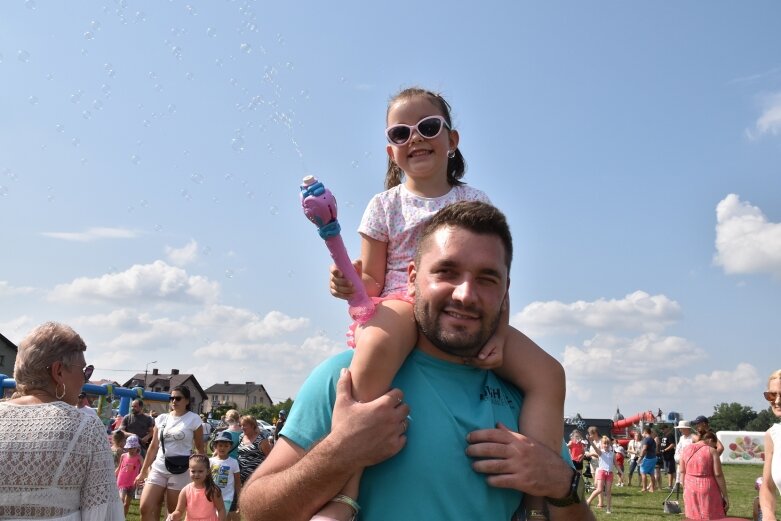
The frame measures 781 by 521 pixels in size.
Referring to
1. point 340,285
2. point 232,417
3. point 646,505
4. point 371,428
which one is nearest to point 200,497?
point 232,417

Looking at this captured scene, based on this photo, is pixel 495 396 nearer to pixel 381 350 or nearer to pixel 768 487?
pixel 381 350

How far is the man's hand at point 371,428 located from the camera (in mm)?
2016

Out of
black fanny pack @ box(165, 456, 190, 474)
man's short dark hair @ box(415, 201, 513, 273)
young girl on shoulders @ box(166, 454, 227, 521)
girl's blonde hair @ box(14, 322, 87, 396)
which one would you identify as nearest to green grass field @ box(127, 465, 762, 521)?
black fanny pack @ box(165, 456, 190, 474)

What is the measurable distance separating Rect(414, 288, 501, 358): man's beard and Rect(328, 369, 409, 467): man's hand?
228 mm

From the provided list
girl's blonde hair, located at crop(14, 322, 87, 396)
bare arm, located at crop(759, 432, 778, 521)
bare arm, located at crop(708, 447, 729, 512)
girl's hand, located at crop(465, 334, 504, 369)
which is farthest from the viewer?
bare arm, located at crop(708, 447, 729, 512)

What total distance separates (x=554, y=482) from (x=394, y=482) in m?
0.51

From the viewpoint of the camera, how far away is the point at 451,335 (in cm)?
222

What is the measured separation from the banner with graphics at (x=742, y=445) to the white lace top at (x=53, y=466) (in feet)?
132

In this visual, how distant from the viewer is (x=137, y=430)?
607 inches

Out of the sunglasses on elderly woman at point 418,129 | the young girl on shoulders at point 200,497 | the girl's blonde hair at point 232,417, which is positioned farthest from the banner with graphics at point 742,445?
the sunglasses on elderly woman at point 418,129

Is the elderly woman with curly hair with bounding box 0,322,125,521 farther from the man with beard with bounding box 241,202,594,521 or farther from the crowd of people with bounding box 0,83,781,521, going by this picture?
the man with beard with bounding box 241,202,594,521

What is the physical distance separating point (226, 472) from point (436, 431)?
8.67 metres

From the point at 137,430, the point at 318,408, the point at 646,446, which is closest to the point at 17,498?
the point at 318,408

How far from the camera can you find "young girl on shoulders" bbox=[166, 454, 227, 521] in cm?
884
